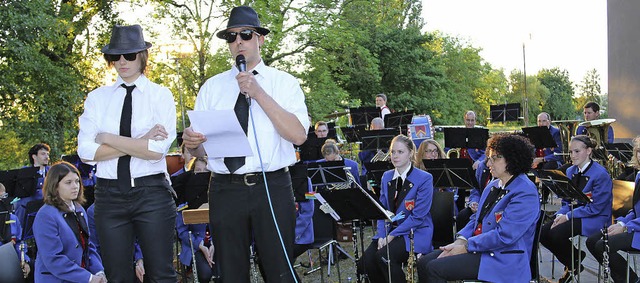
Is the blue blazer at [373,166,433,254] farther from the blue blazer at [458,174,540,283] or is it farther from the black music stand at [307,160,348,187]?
the black music stand at [307,160,348,187]

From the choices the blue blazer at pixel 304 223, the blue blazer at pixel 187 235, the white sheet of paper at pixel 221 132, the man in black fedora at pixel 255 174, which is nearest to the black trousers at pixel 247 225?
the man in black fedora at pixel 255 174

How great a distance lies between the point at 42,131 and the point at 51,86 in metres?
1.17

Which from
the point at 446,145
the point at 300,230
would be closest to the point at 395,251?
the point at 300,230

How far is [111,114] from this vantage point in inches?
157

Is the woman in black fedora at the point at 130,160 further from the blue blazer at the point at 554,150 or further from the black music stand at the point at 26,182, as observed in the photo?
the blue blazer at the point at 554,150

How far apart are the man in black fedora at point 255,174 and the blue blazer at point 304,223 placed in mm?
4007

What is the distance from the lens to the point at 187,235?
705 cm

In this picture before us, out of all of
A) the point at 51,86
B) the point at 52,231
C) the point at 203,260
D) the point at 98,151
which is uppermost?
the point at 51,86

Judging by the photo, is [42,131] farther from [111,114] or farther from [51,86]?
[111,114]

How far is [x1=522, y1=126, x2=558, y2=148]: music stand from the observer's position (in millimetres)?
11375

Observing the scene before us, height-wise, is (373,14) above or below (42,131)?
above

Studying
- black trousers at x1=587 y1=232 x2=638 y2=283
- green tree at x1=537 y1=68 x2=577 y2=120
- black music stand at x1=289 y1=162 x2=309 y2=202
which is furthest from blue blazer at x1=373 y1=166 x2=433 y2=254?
green tree at x1=537 y1=68 x2=577 y2=120

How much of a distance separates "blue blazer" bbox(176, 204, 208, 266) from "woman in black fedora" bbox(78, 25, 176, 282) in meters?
2.78

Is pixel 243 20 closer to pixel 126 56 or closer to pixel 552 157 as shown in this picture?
pixel 126 56
